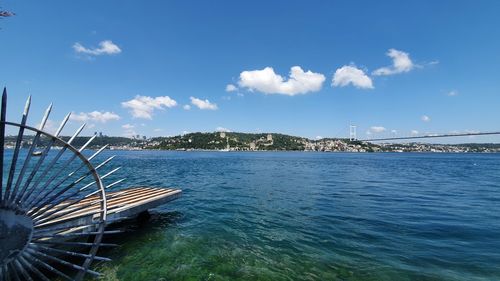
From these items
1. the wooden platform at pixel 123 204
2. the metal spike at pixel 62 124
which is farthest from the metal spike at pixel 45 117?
the wooden platform at pixel 123 204

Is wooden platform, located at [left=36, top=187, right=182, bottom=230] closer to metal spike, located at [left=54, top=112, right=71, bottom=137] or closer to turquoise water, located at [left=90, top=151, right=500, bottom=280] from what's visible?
turquoise water, located at [left=90, top=151, right=500, bottom=280]

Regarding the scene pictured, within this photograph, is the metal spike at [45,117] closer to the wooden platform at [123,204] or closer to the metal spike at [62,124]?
the metal spike at [62,124]

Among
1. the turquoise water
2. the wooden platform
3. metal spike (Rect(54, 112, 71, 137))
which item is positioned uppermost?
metal spike (Rect(54, 112, 71, 137))

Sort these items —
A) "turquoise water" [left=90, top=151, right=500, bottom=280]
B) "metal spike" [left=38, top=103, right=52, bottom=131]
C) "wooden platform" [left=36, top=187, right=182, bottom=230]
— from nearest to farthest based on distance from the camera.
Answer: "metal spike" [left=38, top=103, right=52, bottom=131] → "turquoise water" [left=90, top=151, right=500, bottom=280] → "wooden platform" [left=36, top=187, right=182, bottom=230]

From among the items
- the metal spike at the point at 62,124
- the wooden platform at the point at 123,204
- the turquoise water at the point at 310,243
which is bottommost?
the turquoise water at the point at 310,243

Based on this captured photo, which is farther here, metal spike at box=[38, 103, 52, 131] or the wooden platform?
the wooden platform

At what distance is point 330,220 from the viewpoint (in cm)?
1430

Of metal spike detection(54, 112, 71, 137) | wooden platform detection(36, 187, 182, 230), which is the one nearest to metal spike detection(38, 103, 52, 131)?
metal spike detection(54, 112, 71, 137)

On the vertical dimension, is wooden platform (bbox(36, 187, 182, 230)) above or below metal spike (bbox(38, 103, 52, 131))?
below

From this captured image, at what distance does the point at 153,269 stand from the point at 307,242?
227 inches

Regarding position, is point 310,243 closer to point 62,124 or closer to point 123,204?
point 123,204

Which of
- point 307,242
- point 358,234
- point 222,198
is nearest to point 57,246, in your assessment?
point 307,242

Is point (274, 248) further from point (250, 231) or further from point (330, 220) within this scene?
point (330, 220)

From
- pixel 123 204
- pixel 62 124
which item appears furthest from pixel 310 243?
pixel 62 124
